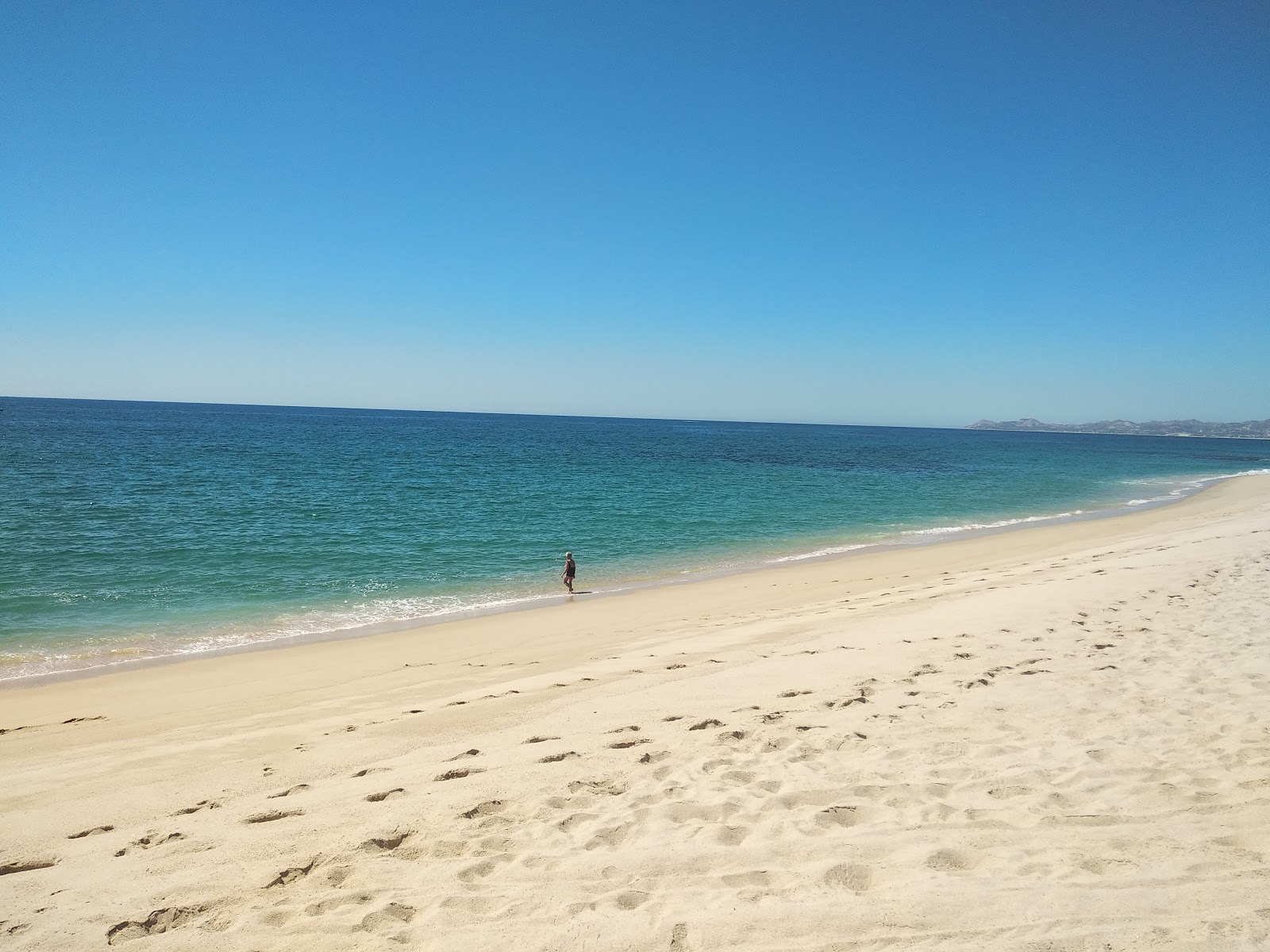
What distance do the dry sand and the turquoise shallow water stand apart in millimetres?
4351

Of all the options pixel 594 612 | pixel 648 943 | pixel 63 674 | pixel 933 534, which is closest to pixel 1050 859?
pixel 648 943

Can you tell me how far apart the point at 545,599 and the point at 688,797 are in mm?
11359

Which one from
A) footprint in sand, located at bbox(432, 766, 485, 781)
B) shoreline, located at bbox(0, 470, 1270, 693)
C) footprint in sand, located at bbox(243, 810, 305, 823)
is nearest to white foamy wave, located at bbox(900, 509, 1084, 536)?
shoreline, located at bbox(0, 470, 1270, 693)

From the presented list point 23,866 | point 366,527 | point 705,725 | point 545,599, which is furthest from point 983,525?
point 23,866

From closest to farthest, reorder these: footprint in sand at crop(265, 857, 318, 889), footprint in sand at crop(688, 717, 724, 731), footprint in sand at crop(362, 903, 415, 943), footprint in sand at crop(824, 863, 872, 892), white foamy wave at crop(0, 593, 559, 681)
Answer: footprint in sand at crop(362, 903, 415, 943), footprint in sand at crop(824, 863, 872, 892), footprint in sand at crop(265, 857, 318, 889), footprint in sand at crop(688, 717, 724, 731), white foamy wave at crop(0, 593, 559, 681)

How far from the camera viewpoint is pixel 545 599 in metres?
16.2

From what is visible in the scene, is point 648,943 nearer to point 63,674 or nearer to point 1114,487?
point 63,674

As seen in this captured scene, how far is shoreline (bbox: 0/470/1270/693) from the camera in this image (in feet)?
37.1

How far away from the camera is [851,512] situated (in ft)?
105

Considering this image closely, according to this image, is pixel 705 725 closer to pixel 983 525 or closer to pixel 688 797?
pixel 688 797

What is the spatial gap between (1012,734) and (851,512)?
26.8 metres

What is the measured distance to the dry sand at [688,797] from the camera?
380cm

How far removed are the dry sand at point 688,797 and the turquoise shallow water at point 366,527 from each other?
4.35 metres

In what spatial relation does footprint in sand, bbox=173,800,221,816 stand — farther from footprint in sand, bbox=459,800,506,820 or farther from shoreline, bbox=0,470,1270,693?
shoreline, bbox=0,470,1270,693
